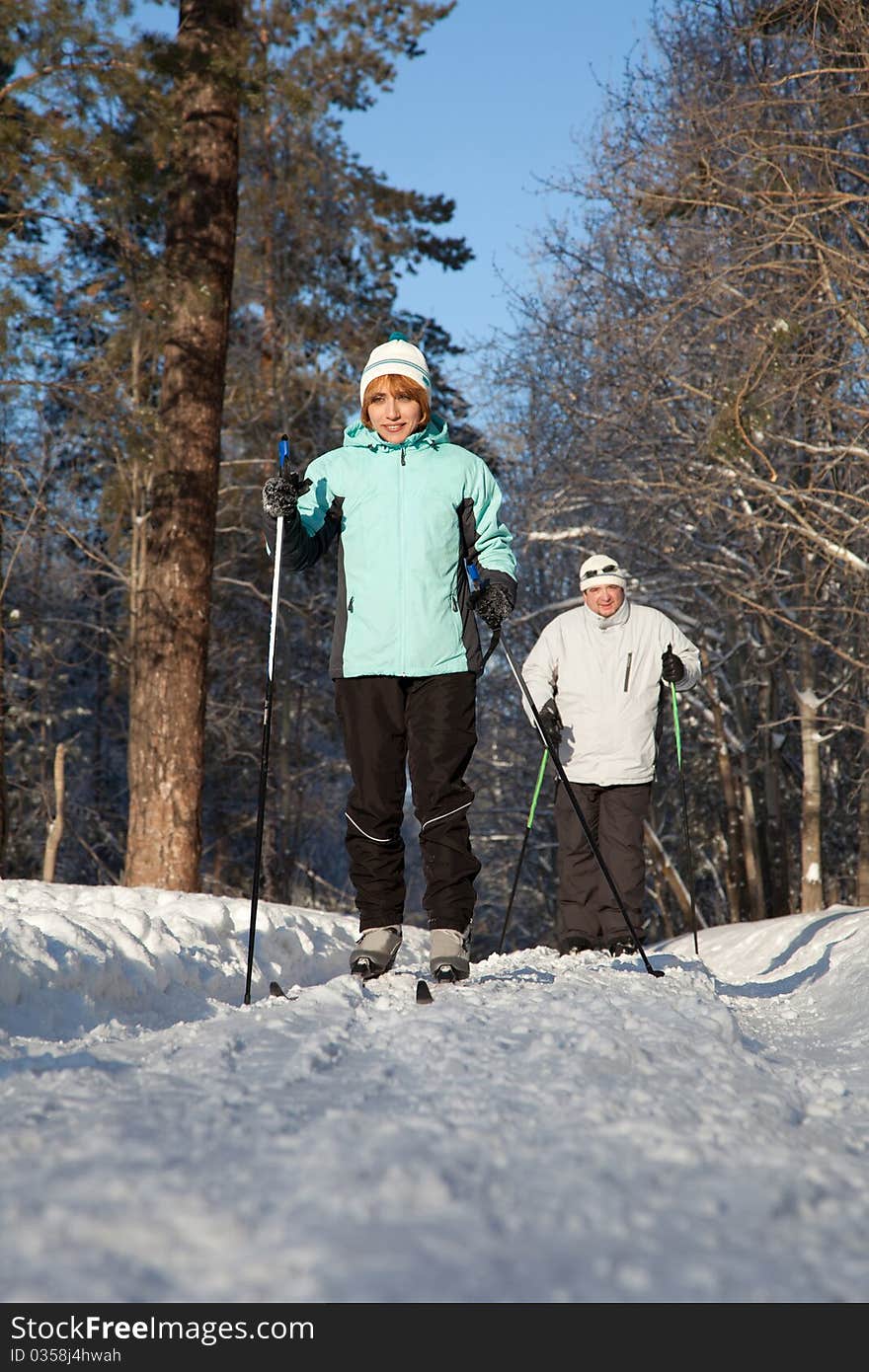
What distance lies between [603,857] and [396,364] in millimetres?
2843

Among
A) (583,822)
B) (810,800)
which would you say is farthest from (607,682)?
(810,800)

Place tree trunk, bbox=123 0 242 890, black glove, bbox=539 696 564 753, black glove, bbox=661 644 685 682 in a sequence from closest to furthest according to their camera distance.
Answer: black glove, bbox=539 696 564 753
black glove, bbox=661 644 685 682
tree trunk, bbox=123 0 242 890

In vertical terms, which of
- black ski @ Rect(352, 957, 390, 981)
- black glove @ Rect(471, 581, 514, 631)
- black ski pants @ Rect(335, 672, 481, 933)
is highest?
black glove @ Rect(471, 581, 514, 631)

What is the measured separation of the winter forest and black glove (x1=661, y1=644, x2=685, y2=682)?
5.60 feet

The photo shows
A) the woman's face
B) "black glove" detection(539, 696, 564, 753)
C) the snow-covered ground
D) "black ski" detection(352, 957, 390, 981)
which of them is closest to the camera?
the snow-covered ground

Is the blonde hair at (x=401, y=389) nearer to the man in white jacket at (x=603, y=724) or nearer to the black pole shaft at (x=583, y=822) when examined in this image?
the black pole shaft at (x=583, y=822)

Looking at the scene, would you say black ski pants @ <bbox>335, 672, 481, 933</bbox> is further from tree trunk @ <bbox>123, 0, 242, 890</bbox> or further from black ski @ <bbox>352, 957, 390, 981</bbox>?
tree trunk @ <bbox>123, 0, 242, 890</bbox>

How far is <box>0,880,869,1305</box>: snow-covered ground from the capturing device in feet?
4.45

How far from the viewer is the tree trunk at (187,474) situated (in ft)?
25.3

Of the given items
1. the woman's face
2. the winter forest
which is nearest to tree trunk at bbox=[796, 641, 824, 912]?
the winter forest

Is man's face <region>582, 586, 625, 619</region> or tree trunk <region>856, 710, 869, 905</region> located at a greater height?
man's face <region>582, 586, 625, 619</region>

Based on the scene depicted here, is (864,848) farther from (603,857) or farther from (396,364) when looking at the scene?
(396,364)

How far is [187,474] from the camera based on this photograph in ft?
25.7

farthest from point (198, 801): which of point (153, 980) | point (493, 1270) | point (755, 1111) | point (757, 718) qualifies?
point (757, 718)
